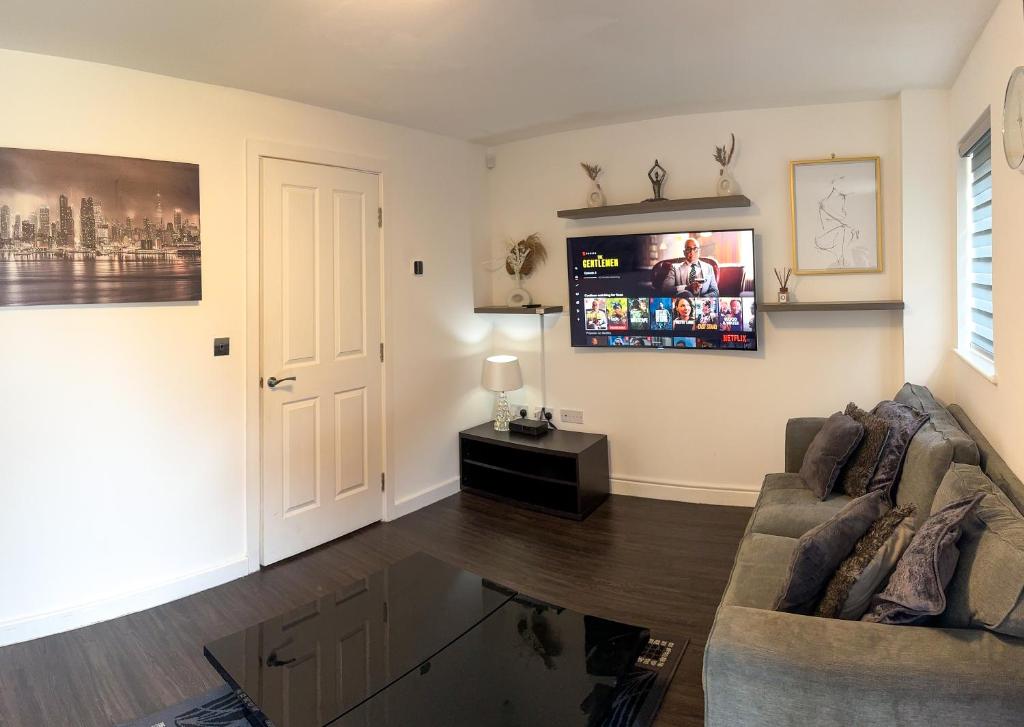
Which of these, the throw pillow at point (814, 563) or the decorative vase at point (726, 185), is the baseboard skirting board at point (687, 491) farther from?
the throw pillow at point (814, 563)

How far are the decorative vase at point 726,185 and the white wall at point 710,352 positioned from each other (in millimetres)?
69

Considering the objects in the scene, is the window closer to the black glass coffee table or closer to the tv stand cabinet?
the black glass coffee table

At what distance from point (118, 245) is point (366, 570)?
203 centimetres

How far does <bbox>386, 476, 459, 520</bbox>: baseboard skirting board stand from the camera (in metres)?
4.17

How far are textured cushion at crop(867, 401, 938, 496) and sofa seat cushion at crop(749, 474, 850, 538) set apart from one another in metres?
0.18

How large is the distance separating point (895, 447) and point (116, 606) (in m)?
A: 3.61

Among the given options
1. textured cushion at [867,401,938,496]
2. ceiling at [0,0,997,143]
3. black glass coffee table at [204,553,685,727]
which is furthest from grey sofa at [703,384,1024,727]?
ceiling at [0,0,997,143]

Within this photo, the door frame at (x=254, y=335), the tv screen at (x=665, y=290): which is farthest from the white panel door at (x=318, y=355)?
the tv screen at (x=665, y=290)

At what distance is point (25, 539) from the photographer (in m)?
2.74

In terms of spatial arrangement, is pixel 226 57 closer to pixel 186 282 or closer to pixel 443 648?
pixel 186 282

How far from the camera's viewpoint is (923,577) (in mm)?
1573

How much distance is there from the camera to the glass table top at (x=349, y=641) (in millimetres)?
1885

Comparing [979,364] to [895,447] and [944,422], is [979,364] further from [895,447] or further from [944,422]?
[895,447]

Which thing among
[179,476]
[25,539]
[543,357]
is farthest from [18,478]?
[543,357]
